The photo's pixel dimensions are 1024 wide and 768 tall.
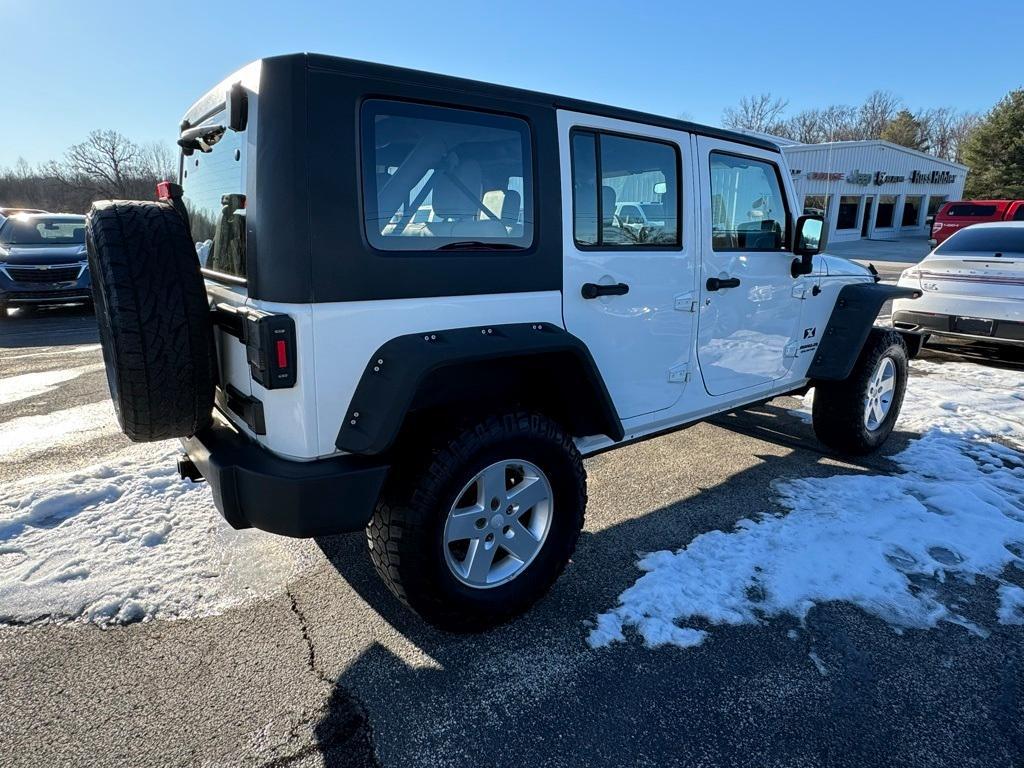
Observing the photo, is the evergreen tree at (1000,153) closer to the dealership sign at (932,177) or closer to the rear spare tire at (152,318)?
the dealership sign at (932,177)

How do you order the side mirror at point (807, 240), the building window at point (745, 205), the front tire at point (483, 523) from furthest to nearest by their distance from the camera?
1. the side mirror at point (807, 240)
2. the building window at point (745, 205)
3. the front tire at point (483, 523)

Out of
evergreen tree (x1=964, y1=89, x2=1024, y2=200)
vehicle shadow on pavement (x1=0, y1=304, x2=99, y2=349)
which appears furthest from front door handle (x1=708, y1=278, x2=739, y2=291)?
evergreen tree (x1=964, y1=89, x2=1024, y2=200)

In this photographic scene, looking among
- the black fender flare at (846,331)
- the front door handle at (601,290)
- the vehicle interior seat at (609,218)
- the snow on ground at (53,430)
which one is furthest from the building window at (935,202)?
the snow on ground at (53,430)

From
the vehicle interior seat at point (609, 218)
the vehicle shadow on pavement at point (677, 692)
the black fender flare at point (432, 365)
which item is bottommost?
the vehicle shadow on pavement at point (677, 692)

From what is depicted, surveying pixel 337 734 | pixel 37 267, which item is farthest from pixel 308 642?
pixel 37 267

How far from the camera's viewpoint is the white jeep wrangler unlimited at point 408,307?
2.02 meters

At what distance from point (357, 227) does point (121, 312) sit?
33.4 inches

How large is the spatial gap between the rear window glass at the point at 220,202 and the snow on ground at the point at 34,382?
414cm

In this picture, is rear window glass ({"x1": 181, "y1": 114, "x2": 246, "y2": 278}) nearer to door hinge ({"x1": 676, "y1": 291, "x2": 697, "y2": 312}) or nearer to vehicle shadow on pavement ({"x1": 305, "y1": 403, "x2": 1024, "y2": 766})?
vehicle shadow on pavement ({"x1": 305, "y1": 403, "x2": 1024, "y2": 766})

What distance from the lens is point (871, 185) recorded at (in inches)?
1323

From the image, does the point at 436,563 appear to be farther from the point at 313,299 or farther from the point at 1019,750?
the point at 1019,750

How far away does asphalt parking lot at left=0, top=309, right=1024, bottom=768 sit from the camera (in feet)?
6.43

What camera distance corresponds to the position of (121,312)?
6.79 feet

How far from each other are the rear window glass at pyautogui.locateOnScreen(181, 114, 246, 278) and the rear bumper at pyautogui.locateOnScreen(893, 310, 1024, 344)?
696 cm
